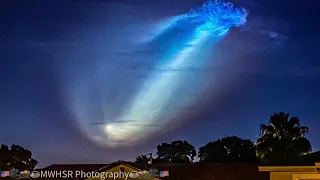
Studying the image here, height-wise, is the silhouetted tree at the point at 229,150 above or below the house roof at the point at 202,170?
above

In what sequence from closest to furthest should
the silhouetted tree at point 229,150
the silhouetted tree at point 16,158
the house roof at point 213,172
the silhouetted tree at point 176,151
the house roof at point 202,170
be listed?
the house roof at point 202,170
the house roof at point 213,172
the silhouetted tree at point 16,158
the silhouetted tree at point 229,150
the silhouetted tree at point 176,151

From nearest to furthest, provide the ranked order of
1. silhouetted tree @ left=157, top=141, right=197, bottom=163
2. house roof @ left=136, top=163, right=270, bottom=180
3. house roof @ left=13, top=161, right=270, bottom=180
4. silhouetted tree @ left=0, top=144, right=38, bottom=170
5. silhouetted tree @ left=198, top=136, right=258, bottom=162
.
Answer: house roof @ left=13, top=161, right=270, bottom=180
house roof @ left=136, top=163, right=270, bottom=180
silhouetted tree @ left=0, top=144, right=38, bottom=170
silhouetted tree @ left=198, top=136, right=258, bottom=162
silhouetted tree @ left=157, top=141, right=197, bottom=163

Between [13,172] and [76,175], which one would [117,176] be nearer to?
[76,175]

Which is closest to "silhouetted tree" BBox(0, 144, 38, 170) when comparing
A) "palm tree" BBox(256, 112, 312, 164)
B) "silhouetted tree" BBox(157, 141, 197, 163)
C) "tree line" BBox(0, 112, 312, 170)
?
"tree line" BBox(0, 112, 312, 170)

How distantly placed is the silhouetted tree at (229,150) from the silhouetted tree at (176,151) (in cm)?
634

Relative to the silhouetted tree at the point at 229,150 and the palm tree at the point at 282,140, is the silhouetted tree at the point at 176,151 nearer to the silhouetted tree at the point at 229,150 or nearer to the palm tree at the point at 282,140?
the silhouetted tree at the point at 229,150

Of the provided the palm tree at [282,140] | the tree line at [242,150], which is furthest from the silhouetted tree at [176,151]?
the palm tree at [282,140]

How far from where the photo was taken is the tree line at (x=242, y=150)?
46.2m

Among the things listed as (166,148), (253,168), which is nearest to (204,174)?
(253,168)

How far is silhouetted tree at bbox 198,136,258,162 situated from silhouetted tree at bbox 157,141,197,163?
6.34 meters

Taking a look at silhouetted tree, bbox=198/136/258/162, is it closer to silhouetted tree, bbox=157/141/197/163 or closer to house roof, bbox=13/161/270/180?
silhouetted tree, bbox=157/141/197/163

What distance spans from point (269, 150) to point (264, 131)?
1793mm

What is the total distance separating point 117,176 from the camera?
134 feet

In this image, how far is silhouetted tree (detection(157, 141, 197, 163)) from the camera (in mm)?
81150
